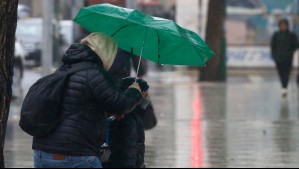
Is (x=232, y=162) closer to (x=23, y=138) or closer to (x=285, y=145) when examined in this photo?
(x=285, y=145)

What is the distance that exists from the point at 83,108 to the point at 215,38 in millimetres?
17227

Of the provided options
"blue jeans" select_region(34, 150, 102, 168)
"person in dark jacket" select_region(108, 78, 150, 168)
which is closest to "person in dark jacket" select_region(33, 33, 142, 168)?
"blue jeans" select_region(34, 150, 102, 168)

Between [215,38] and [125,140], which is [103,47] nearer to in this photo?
[125,140]

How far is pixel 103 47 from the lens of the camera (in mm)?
5875

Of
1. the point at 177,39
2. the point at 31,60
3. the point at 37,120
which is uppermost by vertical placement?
the point at 177,39

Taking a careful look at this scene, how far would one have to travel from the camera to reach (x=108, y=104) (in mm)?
5727

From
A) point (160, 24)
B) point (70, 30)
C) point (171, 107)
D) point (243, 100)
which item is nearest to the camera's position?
point (160, 24)

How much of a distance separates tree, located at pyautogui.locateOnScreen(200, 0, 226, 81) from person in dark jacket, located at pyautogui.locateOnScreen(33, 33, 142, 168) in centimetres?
1700

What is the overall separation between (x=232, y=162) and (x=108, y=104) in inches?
188

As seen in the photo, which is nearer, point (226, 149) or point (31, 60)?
point (226, 149)

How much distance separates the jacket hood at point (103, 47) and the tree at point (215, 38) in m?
16.9

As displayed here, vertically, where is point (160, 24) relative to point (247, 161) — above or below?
above

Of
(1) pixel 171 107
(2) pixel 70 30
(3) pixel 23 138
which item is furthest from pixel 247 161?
(2) pixel 70 30

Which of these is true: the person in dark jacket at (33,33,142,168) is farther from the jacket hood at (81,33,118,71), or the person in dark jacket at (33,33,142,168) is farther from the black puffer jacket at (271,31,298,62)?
the black puffer jacket at (271,31,298,62)
